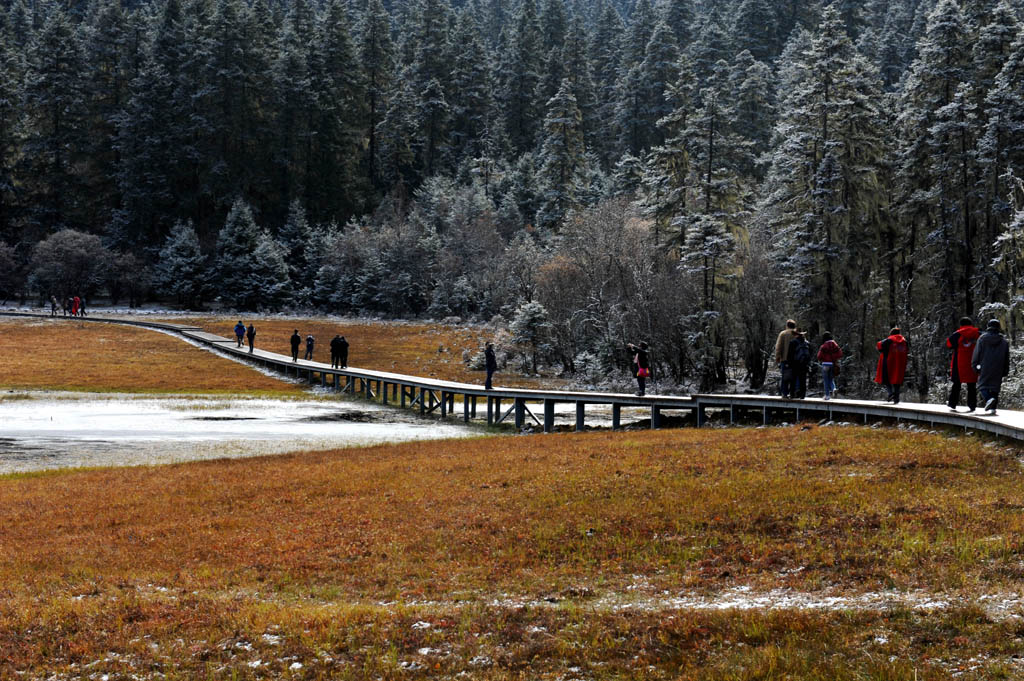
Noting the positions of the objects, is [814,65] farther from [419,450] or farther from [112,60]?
[112,60]

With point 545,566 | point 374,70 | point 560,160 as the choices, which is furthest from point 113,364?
point 374,70

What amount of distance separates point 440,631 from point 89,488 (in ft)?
39.6

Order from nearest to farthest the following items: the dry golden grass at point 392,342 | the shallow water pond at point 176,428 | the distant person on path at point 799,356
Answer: the distant person on path at point 799,356, the shallow water pond at point 176,428, the dry golden grass at point 392,342

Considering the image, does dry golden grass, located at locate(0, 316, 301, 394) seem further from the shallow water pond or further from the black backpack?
the black backpack

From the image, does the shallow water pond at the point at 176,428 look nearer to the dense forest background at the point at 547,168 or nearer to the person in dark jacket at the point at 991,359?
the person in dark jacket at the point at 991,359

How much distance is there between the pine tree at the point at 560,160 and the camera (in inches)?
3529

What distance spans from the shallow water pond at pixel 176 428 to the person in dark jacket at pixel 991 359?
1640cm

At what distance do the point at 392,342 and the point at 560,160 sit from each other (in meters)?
33.0

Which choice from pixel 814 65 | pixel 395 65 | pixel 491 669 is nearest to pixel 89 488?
pixel 491 669

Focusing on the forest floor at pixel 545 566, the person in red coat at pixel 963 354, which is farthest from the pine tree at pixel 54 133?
the person in red coat at pixel 963 354

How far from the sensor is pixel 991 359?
663 inches

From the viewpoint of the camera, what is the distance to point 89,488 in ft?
58.6

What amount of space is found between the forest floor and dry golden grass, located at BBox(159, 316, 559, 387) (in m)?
30.5

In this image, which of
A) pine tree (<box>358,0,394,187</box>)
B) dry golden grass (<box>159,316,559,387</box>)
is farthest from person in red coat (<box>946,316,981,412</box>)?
pine tree (<box>358,0,394,187</box>)
